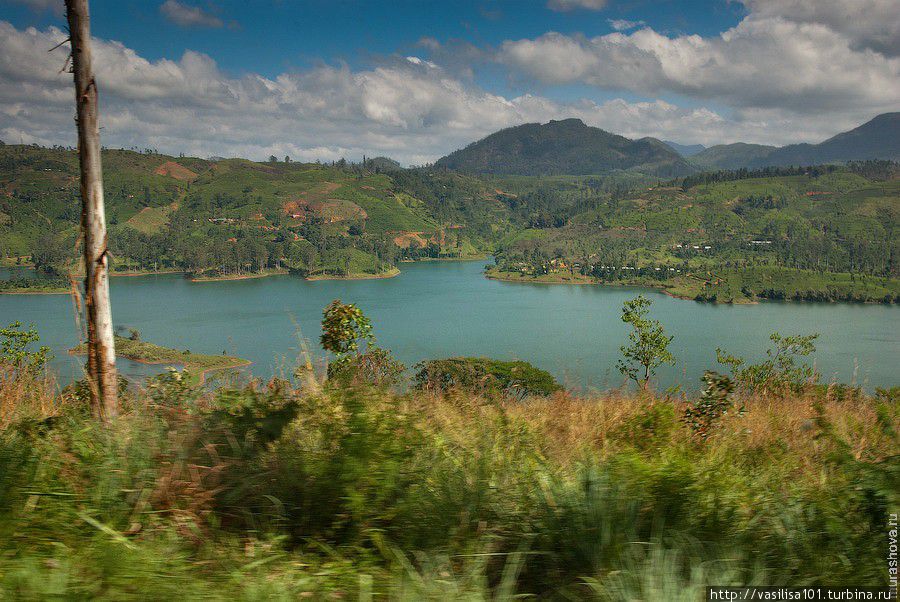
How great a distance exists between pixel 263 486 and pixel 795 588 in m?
1.98

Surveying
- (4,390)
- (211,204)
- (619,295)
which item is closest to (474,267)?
(619,295)

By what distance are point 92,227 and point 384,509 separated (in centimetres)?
226

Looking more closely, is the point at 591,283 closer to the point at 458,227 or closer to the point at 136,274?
the point at 458,227

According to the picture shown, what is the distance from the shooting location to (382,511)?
90.4 inches

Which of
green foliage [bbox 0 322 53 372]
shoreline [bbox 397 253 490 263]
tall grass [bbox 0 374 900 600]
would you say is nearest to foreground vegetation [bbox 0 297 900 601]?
tall grass [bbox 0 374 900 600]

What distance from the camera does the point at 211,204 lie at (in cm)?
15500

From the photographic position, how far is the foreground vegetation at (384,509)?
192 cm

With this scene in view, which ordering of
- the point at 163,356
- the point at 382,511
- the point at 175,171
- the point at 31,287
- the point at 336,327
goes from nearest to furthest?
the point at 382,511
the point at 336,327
the point at 163,356
the point at 31,287
the point at 175,171

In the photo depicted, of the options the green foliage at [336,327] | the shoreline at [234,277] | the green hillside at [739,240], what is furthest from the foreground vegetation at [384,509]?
the shoreline at [234,277]

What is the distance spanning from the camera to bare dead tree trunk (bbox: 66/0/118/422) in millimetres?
3178

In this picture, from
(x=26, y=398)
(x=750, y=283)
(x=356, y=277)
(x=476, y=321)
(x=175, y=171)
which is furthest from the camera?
(x=175, y=171)

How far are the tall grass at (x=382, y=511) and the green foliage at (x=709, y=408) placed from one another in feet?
1.50

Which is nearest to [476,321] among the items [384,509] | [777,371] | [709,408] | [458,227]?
[777,371]

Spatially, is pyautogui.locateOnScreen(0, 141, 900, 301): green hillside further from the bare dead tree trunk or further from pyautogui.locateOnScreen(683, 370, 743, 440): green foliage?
the bare dead tree trunk
